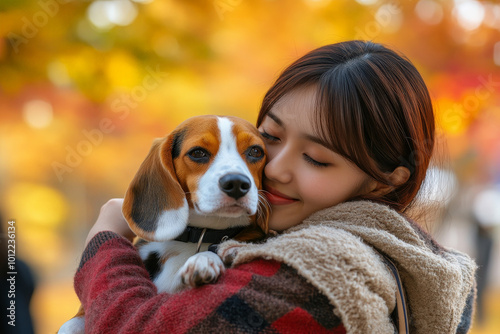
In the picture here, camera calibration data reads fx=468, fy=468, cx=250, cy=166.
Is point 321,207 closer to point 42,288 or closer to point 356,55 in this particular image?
point 356,55

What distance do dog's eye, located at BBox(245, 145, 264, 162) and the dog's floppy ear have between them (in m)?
0.30

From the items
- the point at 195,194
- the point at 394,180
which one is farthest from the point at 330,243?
the point at 195,194

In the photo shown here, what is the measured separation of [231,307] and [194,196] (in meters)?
0.69

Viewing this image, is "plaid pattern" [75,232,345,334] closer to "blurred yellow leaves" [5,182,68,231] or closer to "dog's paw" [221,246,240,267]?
"dog's paw" [221,246,240,267]

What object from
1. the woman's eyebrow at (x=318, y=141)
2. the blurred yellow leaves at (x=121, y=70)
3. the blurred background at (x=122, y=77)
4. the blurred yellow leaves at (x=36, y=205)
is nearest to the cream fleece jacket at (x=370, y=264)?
the woman's eyebrow at (x=318, y=141)

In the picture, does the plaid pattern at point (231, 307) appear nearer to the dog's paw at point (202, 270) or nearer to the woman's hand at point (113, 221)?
the dog's paw at point (202, 270)

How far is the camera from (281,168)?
176 centimetres

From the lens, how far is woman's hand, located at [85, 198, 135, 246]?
1.88 m

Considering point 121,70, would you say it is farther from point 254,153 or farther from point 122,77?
point 254,153

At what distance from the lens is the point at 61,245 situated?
4.19 metres

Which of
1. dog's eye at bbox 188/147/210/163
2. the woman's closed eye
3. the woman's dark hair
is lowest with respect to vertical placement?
dog's eye at bbox 188/147/210/163

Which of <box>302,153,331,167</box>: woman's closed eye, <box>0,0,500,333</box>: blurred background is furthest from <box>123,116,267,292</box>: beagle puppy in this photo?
<box>0,0,500,333</box>: blurred background

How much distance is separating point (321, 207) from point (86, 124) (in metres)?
2.55

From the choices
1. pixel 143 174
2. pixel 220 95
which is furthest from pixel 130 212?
pixel 220 95
